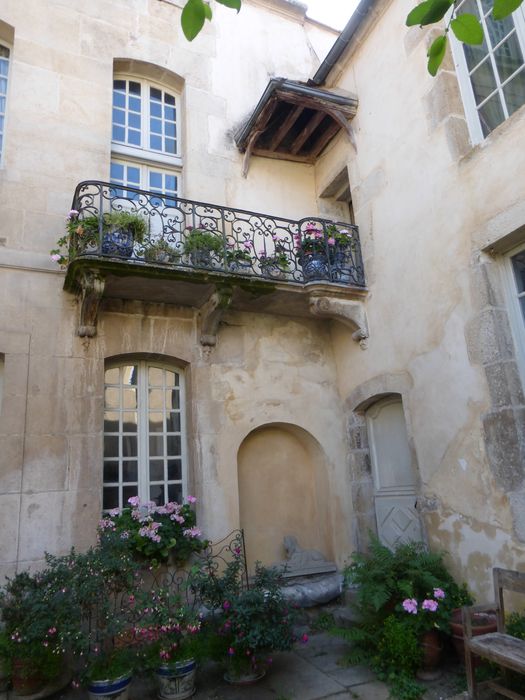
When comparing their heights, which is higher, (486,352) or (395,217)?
(395,217)

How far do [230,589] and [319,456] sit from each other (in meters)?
2.55

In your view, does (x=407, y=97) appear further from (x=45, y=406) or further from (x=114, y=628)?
(x=114, y=628)

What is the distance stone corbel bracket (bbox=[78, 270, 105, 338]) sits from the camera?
5.21 meters

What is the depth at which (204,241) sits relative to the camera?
229 inches

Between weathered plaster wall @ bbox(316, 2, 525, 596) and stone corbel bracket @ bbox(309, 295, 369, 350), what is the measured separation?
117 mm

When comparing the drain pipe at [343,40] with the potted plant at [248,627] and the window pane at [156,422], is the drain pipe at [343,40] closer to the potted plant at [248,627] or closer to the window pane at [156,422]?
the window pane at [156,422]

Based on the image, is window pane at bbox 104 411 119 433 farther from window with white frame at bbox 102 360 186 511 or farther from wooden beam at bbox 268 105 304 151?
wooden beam at bbox 268 105 304 151

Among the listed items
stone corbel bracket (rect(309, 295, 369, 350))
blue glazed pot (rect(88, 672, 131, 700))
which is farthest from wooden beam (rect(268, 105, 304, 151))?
blue glazed pot (rect(88, 672, 131, 700))

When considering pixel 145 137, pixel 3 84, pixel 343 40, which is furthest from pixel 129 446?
pixel 343 40

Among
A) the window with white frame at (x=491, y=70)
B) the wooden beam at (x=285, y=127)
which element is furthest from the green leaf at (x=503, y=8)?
the wooden beam at (x=285, y=127)

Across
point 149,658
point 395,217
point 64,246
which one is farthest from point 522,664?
point 64,246

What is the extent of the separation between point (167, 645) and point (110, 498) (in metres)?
1.98

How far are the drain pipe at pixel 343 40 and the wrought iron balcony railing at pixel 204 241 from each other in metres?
2.30

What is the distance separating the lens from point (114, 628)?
368cm
